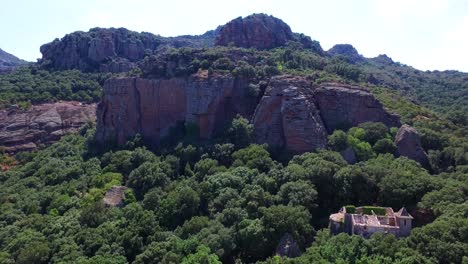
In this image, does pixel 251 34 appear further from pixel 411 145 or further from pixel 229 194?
pixel 229 194

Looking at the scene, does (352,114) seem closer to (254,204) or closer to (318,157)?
(318,157)

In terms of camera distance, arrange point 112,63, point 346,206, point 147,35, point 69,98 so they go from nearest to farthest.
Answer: point 346,206 → point 69,98 → point 112,63 → point 147,35

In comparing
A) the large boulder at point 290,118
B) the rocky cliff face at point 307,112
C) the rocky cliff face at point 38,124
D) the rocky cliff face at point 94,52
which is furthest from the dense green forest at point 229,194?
the rocky cliff face at point 94,52

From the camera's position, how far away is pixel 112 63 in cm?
11006

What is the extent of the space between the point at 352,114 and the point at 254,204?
22481 millimetres

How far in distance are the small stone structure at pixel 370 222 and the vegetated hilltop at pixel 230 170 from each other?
1.43 meters

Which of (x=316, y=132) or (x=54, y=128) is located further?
(x=54, y=128)

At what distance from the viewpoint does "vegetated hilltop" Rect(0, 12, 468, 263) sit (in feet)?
140

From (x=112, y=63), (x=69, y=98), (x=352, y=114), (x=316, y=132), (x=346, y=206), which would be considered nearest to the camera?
(x=346, y=206)

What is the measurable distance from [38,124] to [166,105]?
29.0 metres

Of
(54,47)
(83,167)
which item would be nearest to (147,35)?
(54,47)

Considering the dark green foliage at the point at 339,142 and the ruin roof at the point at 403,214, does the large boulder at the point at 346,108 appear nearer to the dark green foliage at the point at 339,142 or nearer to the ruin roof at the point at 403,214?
the dark green foliage at the point at 339,142

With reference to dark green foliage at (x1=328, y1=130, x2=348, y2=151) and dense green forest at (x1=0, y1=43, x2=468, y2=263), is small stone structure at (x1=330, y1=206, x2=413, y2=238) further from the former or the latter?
dark green foliage at (x1=328, y1=130, x2=348, y2=151)

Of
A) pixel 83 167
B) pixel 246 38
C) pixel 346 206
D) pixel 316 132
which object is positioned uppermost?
pixel 246 38
